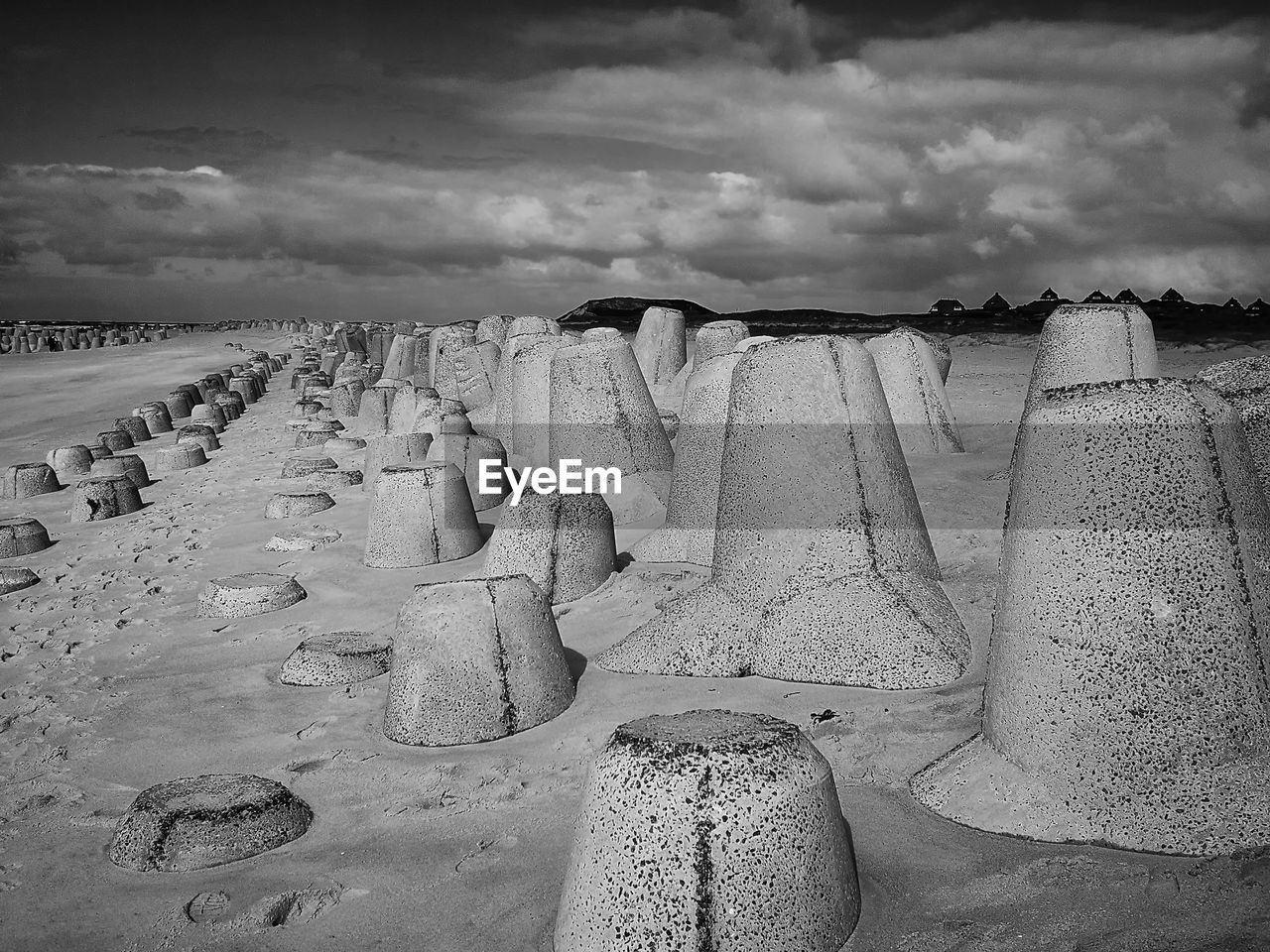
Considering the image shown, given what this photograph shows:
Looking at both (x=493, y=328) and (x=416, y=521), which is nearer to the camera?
(x=416, y=521)

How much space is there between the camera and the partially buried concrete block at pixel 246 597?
6121 millimetres

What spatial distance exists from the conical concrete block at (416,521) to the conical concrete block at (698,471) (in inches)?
61.9

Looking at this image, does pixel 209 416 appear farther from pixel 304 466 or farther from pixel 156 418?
pixel 304 466

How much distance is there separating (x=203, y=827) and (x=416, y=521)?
144 inches

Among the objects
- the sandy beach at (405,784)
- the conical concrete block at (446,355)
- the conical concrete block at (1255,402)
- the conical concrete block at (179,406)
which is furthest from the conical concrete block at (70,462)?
the conical concrete block at (1255,402)

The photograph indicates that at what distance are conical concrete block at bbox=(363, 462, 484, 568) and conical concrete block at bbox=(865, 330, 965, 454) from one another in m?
3.78

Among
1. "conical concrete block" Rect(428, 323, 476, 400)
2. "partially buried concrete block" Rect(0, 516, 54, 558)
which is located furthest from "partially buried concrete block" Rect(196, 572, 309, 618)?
"conical concrete block" Rect(428, 323, 476, 400)

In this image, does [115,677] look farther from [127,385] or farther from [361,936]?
[127,385]

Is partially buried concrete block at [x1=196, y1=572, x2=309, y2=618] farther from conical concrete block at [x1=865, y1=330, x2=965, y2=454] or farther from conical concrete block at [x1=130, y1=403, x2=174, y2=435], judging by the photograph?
conical concrete block at [x1=130, y1=403, x2=174, y2=435]

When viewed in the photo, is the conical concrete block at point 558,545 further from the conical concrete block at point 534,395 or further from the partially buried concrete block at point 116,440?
the partially buried concrete block at point 116,440

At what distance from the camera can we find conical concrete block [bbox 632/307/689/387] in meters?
14.8

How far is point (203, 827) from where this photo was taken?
3.22 meters

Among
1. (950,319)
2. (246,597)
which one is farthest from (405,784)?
(950,319)

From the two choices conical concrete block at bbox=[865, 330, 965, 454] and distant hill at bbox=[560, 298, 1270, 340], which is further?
distant hill at bbox=[560, 298, 1270, 340]
